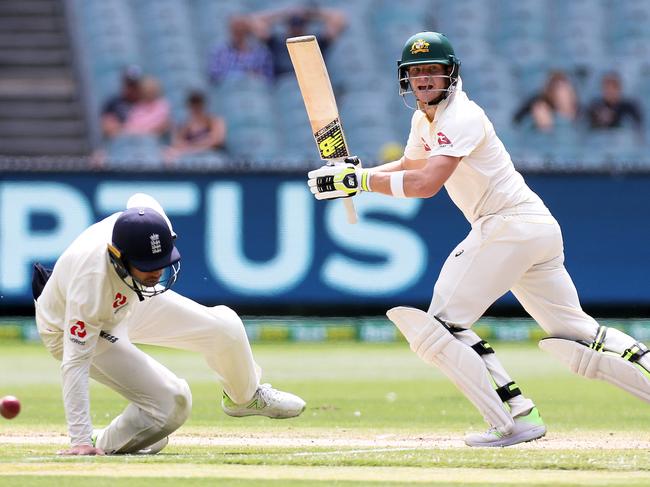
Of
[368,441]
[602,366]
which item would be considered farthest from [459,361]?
[368,441]

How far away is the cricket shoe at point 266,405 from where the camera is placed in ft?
22.0

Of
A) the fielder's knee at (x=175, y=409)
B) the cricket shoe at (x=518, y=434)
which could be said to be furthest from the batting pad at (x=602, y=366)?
the fielder's knee at (x=175, y=409)

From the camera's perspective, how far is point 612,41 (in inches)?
653

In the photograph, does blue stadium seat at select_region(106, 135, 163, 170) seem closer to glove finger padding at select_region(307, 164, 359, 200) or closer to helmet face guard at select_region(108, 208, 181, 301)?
glove finger padding at select_region(307, 164, 359, 200)

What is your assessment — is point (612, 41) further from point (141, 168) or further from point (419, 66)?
point (419, 66)

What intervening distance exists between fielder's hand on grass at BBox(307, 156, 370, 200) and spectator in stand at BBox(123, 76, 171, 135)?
25.9 ft

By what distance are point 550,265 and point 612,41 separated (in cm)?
1069

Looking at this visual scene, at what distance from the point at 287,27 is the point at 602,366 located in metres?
9.08

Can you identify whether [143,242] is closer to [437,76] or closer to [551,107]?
[437,76]

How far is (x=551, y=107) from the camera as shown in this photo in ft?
47.9

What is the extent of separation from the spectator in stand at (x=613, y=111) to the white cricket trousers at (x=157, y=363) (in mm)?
8708

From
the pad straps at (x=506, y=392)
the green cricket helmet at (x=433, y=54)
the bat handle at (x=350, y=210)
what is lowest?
the pad straps at (x=506, y=392)

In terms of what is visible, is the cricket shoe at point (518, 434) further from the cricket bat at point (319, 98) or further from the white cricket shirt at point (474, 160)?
the cricket bat at point (319, 98)

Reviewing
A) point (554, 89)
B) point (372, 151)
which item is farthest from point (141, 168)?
point (554, 89)
